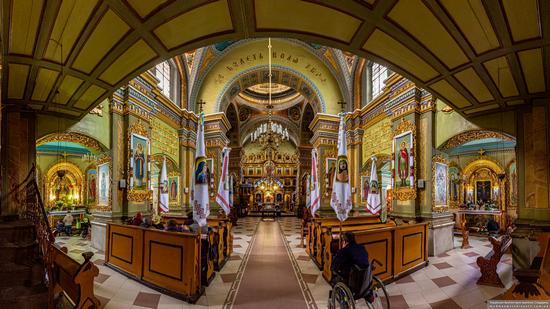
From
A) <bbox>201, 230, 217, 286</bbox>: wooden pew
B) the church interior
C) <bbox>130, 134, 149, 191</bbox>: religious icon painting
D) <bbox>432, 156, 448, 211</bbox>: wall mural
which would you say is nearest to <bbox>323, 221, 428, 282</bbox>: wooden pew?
the church interior

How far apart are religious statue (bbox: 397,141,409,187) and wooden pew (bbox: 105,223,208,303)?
602 cm

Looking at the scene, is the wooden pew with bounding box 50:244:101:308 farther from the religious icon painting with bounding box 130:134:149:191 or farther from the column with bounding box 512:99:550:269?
the column with bounding box 512:99:550:269

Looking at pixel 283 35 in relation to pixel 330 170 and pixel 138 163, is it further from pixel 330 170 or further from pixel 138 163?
pixel 330 170

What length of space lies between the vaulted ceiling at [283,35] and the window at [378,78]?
6359 millimetres

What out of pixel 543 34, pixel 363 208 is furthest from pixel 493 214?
pixel 543 34

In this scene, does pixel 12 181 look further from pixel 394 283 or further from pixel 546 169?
pixel 546 169

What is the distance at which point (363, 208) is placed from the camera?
39.8 feet

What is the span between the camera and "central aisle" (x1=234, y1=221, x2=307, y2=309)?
15.2 ft

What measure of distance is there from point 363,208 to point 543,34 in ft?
31.3

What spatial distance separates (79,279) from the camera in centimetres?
320

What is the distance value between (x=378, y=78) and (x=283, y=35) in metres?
8.30

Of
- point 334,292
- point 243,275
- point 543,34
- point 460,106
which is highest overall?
point 543,34

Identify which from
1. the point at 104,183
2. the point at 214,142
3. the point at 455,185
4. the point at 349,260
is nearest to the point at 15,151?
the point at 104,183

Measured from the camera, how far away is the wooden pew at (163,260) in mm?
4676
